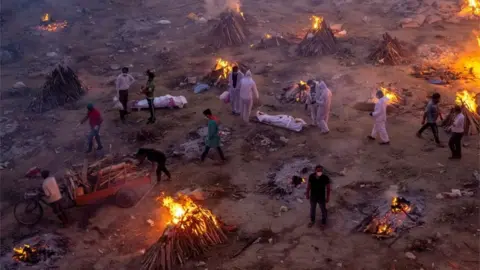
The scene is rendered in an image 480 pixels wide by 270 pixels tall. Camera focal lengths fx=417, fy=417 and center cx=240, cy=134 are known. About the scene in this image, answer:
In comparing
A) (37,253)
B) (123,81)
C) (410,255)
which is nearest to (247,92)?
(123,81)

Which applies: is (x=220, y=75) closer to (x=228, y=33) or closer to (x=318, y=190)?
(x=228, y=33)

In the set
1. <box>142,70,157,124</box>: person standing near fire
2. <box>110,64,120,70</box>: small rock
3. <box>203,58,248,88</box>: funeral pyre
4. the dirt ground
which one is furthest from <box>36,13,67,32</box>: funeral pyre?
<box>142,70,157,124</box>: person standing near fire

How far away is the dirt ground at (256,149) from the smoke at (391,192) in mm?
136

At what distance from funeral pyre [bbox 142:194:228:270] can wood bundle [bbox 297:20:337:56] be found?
40.5ft

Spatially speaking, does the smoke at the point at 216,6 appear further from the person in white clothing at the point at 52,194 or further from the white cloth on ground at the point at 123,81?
the person in white clothing at the point at 52,194

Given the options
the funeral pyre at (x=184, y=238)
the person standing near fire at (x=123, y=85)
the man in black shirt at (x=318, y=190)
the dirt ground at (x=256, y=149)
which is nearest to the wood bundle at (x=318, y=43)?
the dirt ground at (x=256, y=149)

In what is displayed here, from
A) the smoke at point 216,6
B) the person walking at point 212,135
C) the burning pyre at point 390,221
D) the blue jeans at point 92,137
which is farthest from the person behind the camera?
the smoke at point 216,6

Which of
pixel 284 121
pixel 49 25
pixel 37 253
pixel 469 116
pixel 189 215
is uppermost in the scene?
pixel 49 25

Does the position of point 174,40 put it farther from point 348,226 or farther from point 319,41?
point 348,226

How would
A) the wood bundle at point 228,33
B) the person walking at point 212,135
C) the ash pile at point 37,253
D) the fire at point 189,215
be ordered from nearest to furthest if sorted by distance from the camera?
the ash pile at point 37,253 → the fire at point 189,215 → the person walking at point 212,135 → the wood bundle at point 228,33

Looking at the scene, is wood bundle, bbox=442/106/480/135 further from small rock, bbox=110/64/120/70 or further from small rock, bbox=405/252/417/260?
small rock, bbox=110/64/120/70

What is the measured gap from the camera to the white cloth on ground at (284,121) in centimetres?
1304

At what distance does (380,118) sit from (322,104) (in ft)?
5.72

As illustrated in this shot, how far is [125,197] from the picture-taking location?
980 centimetres
